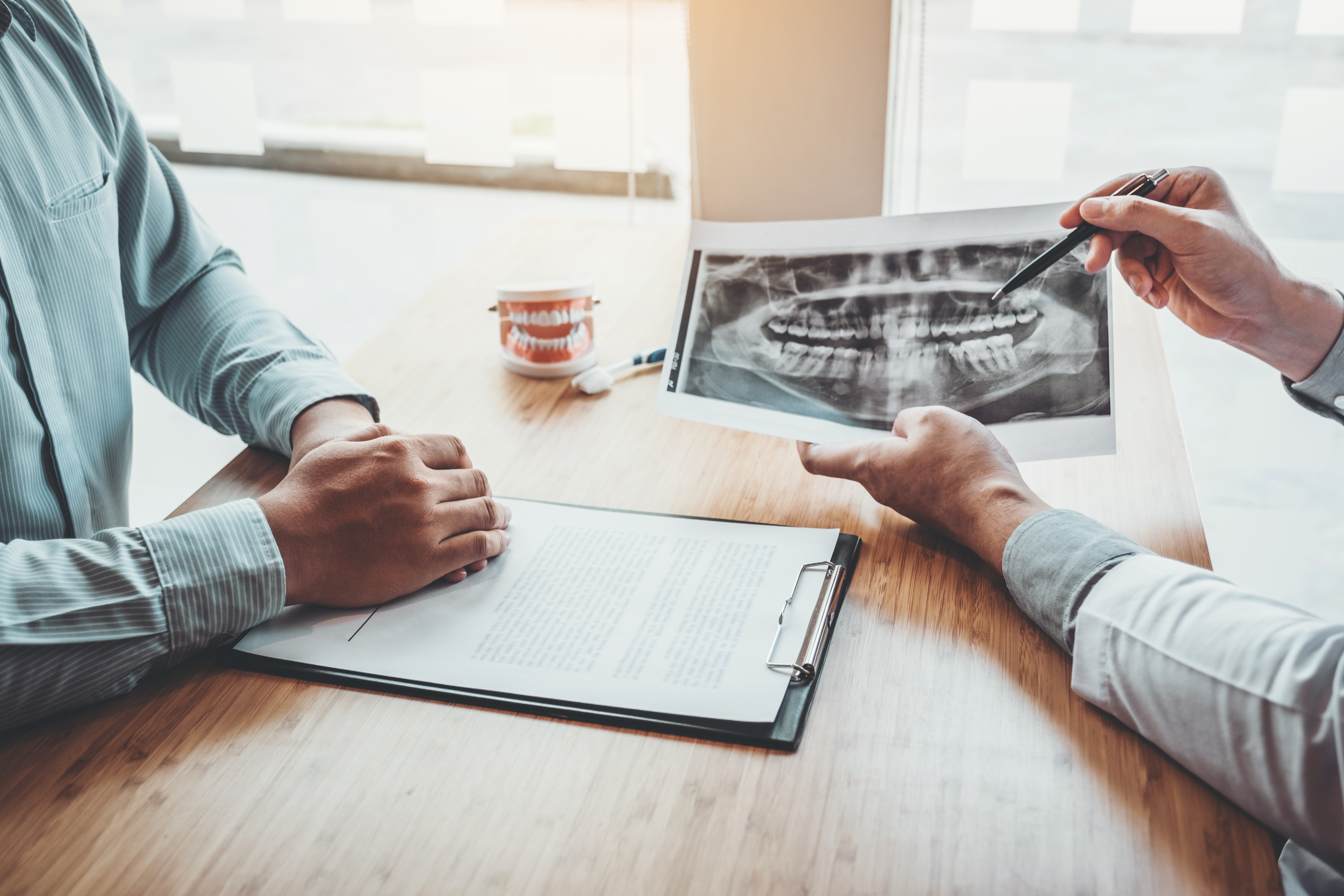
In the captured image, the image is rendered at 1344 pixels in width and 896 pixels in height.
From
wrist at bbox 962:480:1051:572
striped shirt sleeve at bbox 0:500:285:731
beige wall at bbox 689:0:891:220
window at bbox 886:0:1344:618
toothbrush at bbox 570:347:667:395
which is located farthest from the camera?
window at bbox 886:0:1344:618

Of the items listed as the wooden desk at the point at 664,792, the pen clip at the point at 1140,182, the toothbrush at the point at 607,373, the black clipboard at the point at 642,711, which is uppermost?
the pen clip at the point at 1140,182

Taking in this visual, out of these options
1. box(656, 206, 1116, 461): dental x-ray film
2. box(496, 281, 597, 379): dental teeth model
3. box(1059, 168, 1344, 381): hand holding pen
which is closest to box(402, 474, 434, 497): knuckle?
box(656, 206, 1116, 461): dental x-ray film

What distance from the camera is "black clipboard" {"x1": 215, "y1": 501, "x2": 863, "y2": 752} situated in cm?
65

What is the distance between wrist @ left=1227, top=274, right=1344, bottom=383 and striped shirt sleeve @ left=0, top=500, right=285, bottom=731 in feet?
3.11

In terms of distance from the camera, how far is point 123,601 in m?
0.69

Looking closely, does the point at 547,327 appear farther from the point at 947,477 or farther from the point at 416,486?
the point at 947,477

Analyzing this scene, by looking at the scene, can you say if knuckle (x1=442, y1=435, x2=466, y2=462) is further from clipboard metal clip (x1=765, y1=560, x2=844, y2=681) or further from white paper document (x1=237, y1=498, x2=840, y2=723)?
clipboard metal clip (x1=765, y1=560, x2=844, y2=681)

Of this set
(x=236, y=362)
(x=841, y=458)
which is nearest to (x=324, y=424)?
(x=236, y=362)

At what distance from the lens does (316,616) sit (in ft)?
2.55

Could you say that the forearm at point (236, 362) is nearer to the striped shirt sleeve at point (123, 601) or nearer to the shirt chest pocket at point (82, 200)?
the shirt chest pocket at point (82, 200)

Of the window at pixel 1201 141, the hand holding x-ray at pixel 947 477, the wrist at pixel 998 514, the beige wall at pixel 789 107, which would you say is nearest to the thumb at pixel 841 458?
the hand holding x-ray at pixel 947 477

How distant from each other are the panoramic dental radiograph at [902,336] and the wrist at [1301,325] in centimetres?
17

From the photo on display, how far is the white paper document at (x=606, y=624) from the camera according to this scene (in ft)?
2.26

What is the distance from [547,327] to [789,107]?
22.6 inches
